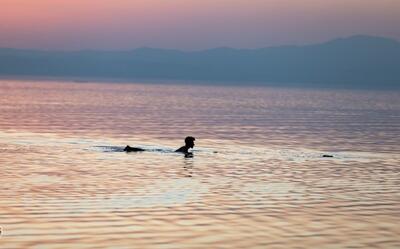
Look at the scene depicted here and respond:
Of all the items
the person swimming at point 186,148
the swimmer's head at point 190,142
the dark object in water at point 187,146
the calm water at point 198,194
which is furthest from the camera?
the dark object in water at point 187,146

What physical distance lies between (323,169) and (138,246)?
22.0 metres

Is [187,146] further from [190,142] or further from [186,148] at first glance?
[190,142]

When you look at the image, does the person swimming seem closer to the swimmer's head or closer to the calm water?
the swimmer's head

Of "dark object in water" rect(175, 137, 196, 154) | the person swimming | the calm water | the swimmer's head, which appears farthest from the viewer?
"dark object in water" rect(175, 137, 196, 154)

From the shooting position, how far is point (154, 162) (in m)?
44.0

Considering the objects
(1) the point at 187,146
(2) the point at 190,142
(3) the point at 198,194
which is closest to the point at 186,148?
(1) the point at 187,146

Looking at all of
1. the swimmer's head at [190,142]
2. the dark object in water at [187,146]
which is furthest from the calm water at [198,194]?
the swimmer's head at [190,142]

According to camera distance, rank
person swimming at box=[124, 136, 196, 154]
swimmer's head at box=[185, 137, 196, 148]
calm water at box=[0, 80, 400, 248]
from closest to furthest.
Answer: calm water at box=[0, 80, 400, 248] → person swimming at box=[124, 136, 196, 154] → swimmer's head at box=[185, 137, 196, 148]

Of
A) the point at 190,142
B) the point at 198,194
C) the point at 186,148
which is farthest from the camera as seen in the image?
the point at 190,142

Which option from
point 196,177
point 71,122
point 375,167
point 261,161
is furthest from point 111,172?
point 71,122

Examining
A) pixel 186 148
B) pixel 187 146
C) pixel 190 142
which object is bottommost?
pixel 186 148

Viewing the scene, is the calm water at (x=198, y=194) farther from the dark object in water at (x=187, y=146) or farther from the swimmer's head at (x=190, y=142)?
the swimmer's head at (x=190, y=142)

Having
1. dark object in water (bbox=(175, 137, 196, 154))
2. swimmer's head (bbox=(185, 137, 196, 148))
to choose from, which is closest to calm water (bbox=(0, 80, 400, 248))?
dark object in water (bbox=(175, 137, 196, 154))

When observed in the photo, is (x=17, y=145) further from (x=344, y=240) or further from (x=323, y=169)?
(x=344, y=240)
